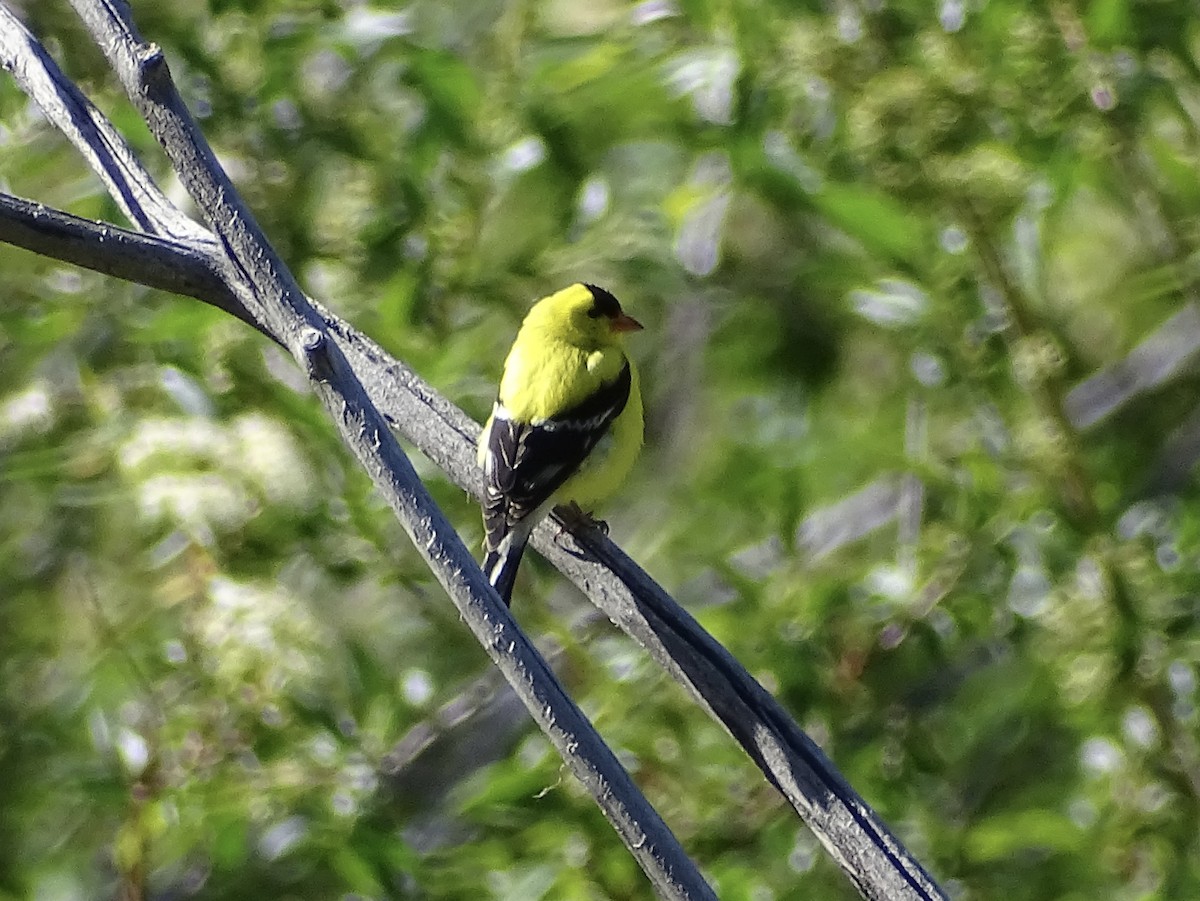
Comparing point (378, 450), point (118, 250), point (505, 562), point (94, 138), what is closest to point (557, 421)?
point (505, 562)

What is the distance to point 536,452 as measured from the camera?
292 cm

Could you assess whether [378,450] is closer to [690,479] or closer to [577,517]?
[577,517]

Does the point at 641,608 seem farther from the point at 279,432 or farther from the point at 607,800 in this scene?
the point at 279,432

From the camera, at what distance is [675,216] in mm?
2840

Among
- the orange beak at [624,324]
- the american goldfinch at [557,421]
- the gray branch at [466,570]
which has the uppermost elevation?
the gray branch at [466,570]

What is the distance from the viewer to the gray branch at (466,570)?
4.50 feet

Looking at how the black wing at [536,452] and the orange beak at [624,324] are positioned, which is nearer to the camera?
the black wing at [536,452]

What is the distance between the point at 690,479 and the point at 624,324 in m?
0.44

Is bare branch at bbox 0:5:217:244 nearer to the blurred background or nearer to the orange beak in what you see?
the blurred background

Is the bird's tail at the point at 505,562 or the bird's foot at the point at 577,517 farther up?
the bird's tail at the point at 505,562

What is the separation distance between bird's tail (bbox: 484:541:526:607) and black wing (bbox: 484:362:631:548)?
2 cm

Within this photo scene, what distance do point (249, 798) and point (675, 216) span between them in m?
1.23

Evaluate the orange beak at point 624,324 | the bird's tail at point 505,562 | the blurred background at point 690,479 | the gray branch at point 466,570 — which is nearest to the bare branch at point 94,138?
the gray branch at point 466,570

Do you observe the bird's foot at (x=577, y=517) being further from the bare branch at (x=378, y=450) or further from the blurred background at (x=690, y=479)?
the bare branch at (x=378, y=450)
